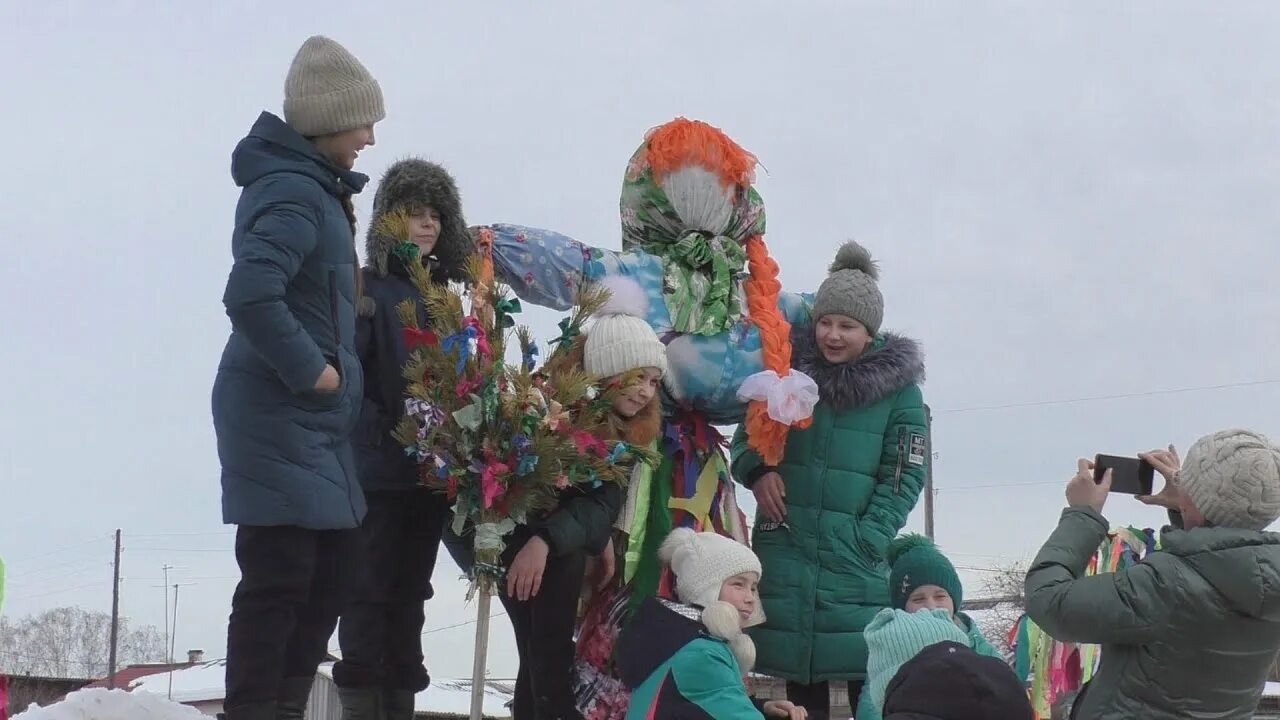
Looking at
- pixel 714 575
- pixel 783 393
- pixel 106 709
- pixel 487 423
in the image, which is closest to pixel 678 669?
pixel 714 575

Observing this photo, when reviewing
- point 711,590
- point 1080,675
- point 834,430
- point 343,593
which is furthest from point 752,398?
point 1080,675

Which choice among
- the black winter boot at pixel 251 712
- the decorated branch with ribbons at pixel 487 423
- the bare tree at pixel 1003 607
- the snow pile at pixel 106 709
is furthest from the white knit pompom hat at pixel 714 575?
the bare tree at pixel 1003 607

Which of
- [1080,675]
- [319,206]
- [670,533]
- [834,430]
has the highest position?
[319,206]

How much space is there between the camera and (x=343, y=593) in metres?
4.57

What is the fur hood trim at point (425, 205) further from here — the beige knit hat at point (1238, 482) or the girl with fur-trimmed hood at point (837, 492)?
the beige knit hat at point (1238, 482)

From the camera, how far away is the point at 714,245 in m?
6.00

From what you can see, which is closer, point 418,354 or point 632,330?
point 418,354

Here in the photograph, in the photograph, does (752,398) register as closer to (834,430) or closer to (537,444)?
(834,430)

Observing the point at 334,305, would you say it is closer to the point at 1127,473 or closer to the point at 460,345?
the point at 460,345

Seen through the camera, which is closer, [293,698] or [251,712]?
[251,712]

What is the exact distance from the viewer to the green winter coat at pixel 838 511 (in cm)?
583

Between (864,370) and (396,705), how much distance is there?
2154 millimetres

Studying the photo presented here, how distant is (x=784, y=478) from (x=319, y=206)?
2.28m

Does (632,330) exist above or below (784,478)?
above
